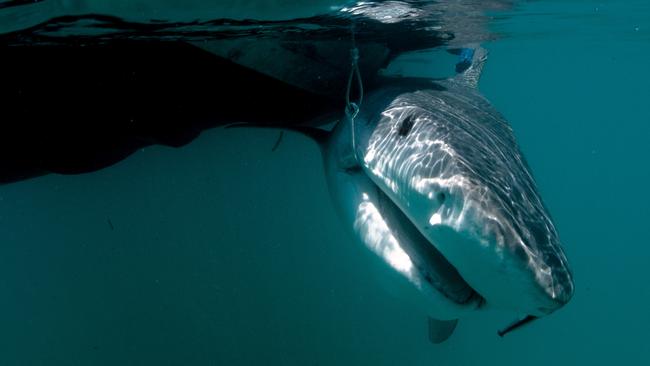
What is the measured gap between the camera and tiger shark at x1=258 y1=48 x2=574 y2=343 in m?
2.47

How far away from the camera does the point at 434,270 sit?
2.88 meters

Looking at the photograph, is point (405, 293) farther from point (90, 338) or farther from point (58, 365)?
point (58, 365)

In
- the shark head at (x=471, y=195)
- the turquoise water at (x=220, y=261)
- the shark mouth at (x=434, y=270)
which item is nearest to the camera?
the shark head at (x=471, y=195)

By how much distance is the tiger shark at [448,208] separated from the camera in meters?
2.47

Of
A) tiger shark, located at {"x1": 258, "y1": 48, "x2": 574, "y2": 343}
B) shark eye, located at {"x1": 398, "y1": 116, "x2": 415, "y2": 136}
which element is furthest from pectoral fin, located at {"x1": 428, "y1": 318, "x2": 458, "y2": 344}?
shark eye, located at {"x1": 398, "y1": 116, "x2": 415, "y2": 136}

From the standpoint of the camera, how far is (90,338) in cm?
1395

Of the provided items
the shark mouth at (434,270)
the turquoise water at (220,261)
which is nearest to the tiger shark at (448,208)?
the shark mouth at (434,270)

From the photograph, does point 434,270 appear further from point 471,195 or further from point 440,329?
point 440,329

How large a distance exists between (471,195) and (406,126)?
1421 mm

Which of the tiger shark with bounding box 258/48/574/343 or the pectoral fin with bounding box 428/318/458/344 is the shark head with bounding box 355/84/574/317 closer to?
the tiger shark with bounding box 258/48/574/343

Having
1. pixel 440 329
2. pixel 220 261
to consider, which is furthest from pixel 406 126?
pixel 220 261

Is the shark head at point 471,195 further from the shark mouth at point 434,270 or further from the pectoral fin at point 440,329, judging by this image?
the pectoral fin at point 440,329

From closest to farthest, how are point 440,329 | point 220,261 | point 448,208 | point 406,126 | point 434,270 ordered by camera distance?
point 448,208 < point 434,270 < point 406,126 < point 440,329 < point 220,261

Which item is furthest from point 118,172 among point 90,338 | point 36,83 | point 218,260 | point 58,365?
point 36,83
